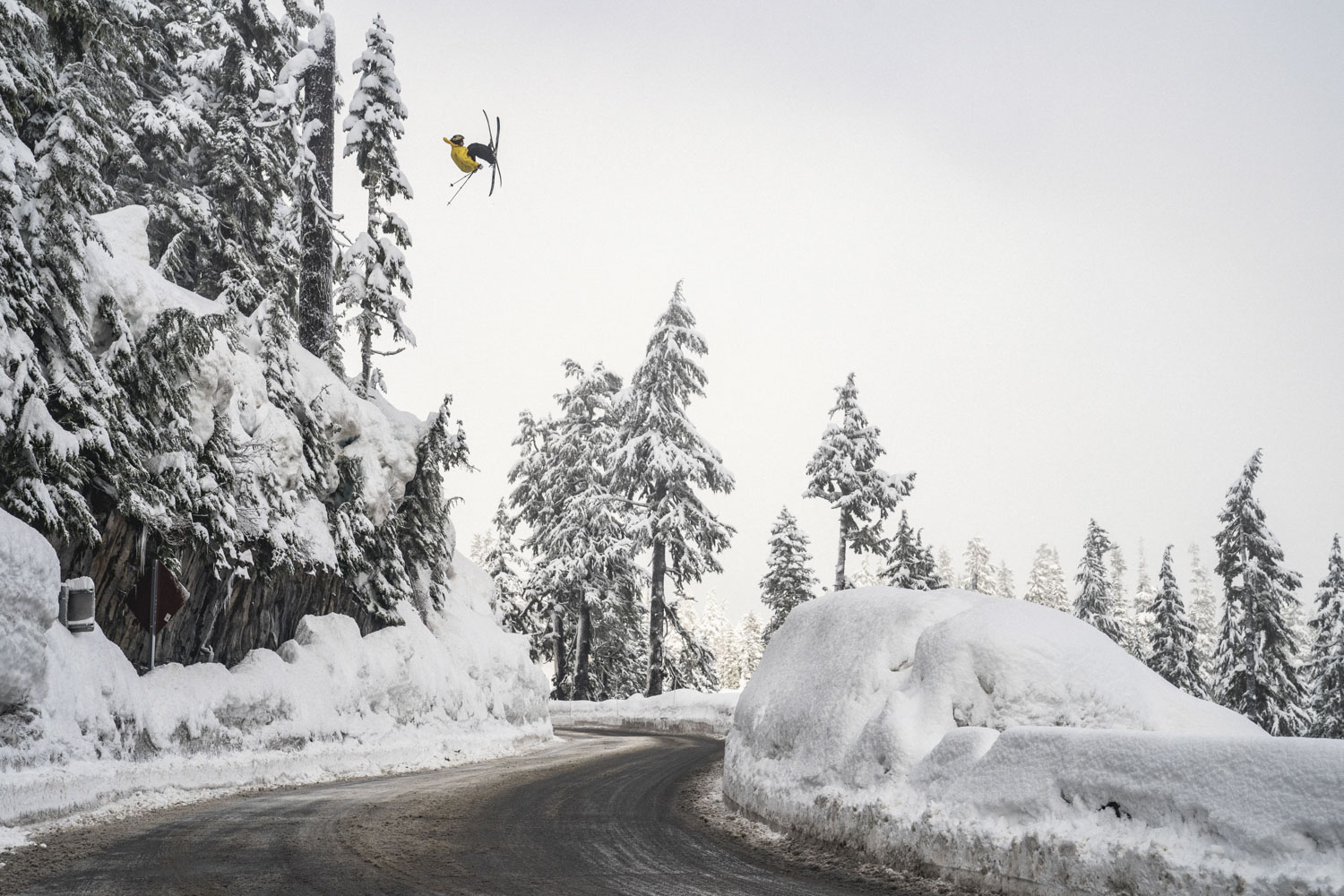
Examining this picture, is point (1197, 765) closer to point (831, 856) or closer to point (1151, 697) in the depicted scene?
point (1151, 697)

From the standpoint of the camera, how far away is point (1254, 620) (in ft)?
115

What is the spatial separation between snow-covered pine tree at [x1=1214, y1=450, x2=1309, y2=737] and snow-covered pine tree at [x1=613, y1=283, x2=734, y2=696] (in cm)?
1994

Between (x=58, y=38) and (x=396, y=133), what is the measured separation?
10975mm

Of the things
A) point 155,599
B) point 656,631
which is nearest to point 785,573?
point 656,631

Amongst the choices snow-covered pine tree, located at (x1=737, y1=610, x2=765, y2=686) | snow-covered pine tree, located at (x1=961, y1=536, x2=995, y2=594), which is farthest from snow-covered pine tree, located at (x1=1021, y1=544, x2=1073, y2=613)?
snow-covered pine tree, located at (x1=737, y1=610, x2=765, y2=686)

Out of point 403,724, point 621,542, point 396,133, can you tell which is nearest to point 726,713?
point 621,542

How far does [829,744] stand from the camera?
8.10 m

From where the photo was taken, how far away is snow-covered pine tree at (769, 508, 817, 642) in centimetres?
4191

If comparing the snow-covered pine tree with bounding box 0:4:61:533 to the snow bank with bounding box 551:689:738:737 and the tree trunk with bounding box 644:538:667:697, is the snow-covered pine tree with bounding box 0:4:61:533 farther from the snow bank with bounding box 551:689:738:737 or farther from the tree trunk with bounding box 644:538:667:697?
the tree trunk with bounding box 644:538:667:697

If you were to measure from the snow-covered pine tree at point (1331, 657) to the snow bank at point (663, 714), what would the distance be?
76.1 feet

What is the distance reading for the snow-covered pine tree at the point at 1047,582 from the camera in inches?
2872

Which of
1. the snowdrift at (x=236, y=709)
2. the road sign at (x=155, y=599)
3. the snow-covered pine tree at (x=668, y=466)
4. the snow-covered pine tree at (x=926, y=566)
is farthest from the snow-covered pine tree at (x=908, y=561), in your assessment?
the road sign at (x=155, y=599)

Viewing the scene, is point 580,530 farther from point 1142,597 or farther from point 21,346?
point 1142,597

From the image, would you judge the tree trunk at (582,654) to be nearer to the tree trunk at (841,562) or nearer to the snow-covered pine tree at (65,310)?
the tree trunk at (841,562)
